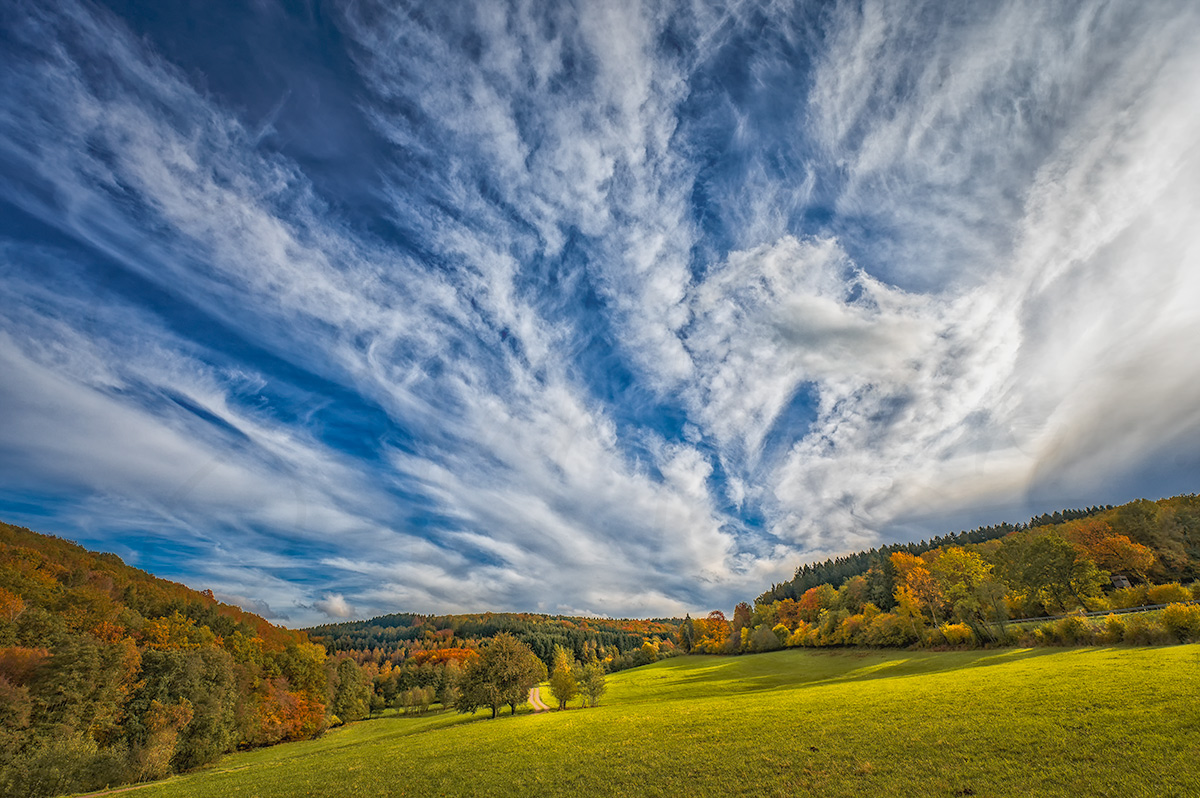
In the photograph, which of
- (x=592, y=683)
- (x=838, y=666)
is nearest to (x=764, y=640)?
(x=838, y=666)

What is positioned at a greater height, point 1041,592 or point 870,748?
point 1041,592

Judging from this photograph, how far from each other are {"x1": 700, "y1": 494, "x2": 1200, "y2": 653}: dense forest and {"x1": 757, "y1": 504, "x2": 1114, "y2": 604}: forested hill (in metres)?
39.5

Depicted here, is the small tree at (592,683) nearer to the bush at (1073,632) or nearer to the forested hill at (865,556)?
the bush at (1073,632)

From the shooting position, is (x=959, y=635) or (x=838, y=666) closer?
(x=959, y=635)

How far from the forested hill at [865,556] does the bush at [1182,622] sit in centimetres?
12342

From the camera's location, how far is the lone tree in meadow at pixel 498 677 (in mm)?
64750

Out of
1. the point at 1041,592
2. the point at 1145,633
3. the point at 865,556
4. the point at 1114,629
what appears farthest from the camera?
the point at 865,556

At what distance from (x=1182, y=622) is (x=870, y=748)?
34743 millimetres

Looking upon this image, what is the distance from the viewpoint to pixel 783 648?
11094cm

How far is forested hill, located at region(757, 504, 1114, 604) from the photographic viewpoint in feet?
497

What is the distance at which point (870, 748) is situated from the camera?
19.9 m

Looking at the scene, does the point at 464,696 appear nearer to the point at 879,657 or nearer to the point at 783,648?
the point at 879,657

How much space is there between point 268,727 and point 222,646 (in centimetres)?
1627

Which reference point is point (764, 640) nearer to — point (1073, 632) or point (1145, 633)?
point (1073, 632)
